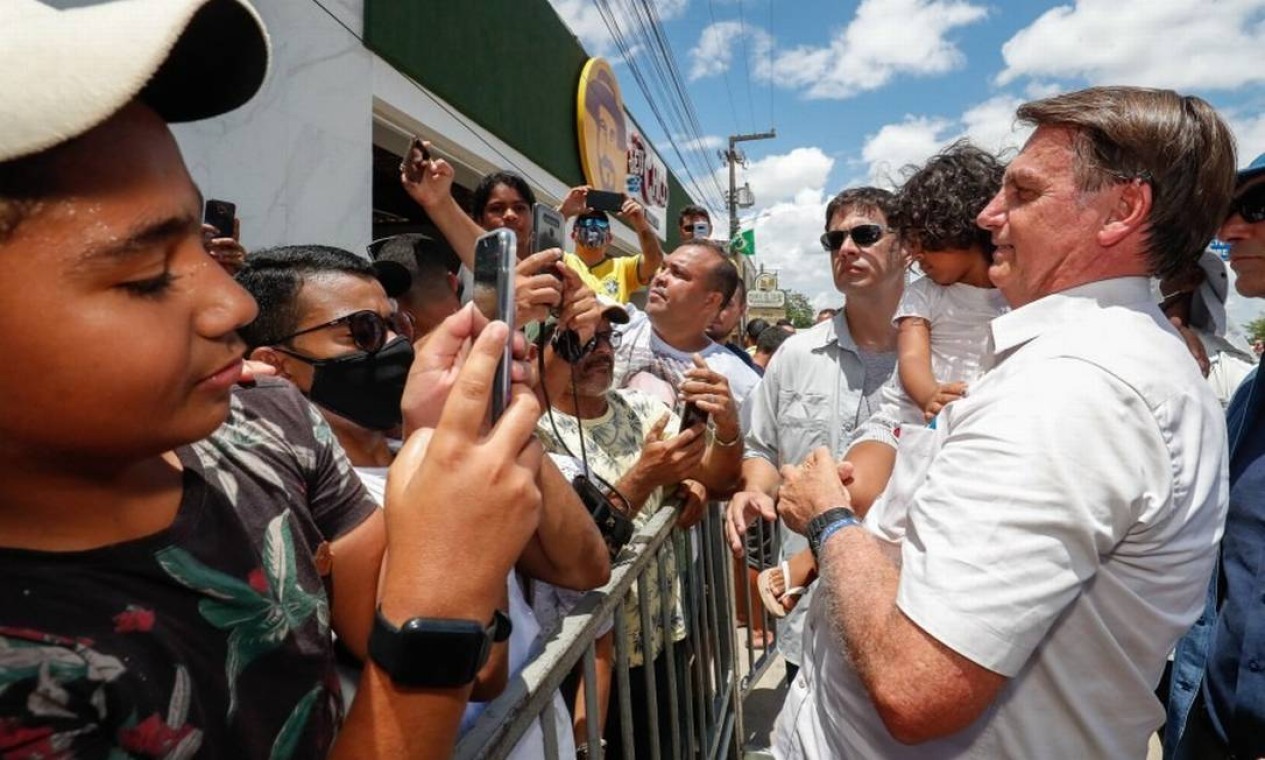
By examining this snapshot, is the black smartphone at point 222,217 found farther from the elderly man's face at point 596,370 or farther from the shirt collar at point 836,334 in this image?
the shirt collar at point 836,334

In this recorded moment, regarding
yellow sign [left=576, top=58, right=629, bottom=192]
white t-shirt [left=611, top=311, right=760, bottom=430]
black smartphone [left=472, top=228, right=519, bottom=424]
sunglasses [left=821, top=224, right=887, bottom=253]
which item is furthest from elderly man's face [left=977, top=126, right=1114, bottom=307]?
yellow sign [left=576, top=58, right=629, bottom=192]

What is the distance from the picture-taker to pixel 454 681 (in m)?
0.82

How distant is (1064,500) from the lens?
3.56 ft

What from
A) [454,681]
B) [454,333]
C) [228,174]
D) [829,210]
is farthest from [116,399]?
[228,174]

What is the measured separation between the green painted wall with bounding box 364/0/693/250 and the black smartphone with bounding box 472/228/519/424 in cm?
487

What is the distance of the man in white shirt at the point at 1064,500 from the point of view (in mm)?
1104

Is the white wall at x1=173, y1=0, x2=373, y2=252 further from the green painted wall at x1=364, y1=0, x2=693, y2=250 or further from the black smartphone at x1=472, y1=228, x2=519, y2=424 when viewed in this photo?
the black smartphone at x1=472, y1=228, x2=519, y2=424

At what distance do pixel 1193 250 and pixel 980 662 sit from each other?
0.94 metres

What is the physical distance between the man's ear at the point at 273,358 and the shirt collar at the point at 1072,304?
166cm

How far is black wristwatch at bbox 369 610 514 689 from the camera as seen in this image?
791 millimetres

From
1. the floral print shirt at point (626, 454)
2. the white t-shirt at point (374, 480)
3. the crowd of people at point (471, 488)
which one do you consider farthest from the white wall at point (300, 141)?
the white t-shirt at point (374, 480)

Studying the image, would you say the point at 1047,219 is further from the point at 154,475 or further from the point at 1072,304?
the point at 154,475

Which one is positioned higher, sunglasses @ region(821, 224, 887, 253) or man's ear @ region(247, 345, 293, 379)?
sunglasses @ region(821, 224, 887, 253)

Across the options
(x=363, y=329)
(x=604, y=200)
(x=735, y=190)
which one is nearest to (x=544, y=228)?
(x=363, y=329)
